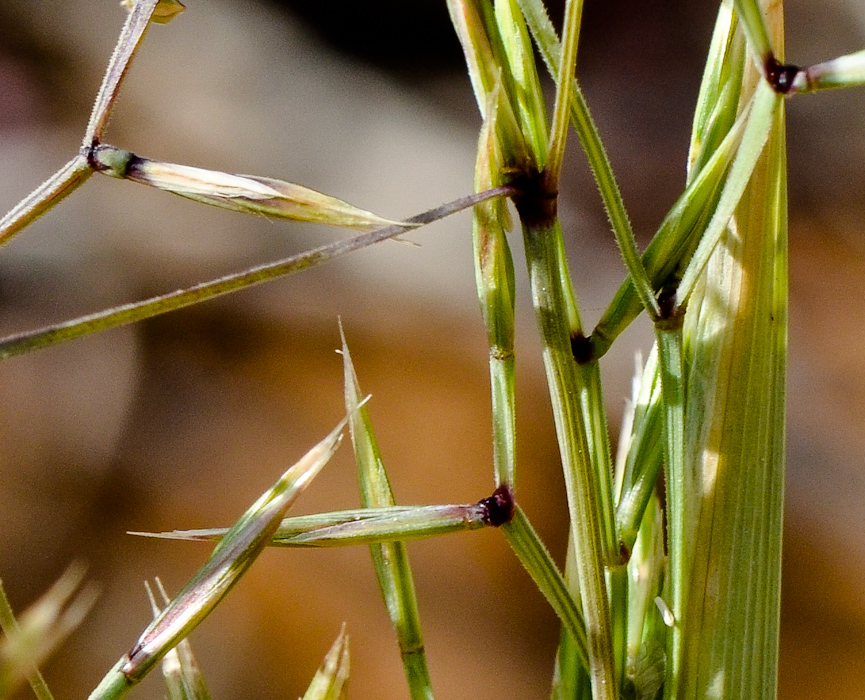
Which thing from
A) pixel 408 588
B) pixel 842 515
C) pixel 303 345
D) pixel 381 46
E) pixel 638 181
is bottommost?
pixel 842 515

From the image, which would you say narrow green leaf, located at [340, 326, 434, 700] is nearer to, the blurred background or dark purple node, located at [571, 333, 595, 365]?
dark purple node, located at [571, 333, 595, 365]

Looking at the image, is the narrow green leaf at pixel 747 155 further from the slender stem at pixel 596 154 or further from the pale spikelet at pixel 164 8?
the pale spikelet at pixel 164 8

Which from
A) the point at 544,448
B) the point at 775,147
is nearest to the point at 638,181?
the point at 544,448

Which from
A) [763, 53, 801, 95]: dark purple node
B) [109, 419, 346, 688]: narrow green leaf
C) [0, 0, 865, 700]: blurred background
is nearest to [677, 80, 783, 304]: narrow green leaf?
[763, 53, 801, 95]: dark purple node

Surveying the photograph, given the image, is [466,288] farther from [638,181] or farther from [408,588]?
[408,588]

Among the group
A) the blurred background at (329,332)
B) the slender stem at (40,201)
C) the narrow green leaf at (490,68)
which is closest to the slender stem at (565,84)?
the narrow green leaf at (490,68)

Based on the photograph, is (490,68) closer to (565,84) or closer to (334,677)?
(565,84)
